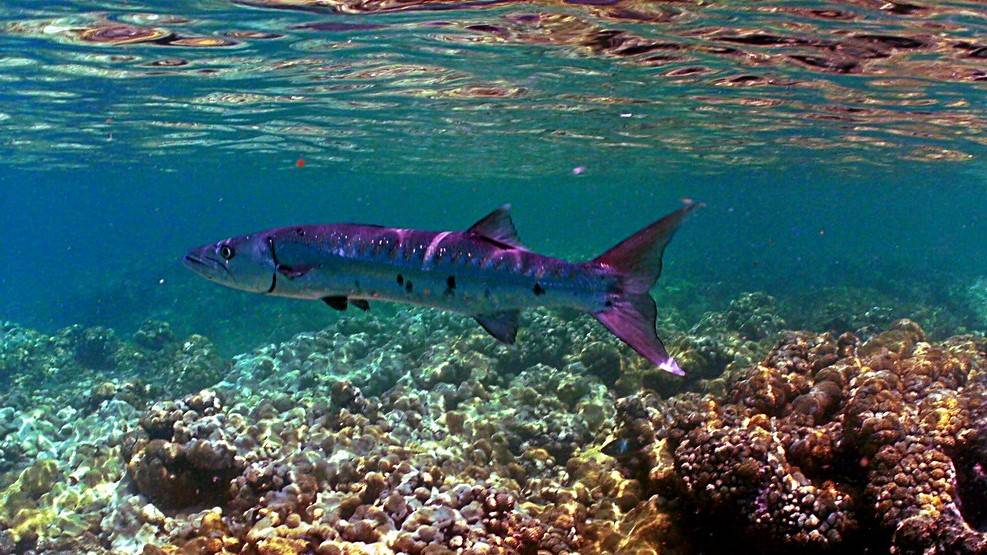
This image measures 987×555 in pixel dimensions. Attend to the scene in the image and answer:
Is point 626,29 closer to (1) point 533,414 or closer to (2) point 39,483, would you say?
(1) point 533,414

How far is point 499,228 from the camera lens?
4289 mm

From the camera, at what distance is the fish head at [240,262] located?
415 cm

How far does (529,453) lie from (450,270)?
635cm

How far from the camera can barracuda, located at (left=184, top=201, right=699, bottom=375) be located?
157 inches

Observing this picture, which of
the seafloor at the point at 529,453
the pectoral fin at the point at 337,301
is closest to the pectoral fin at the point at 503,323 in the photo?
the pectoral fin at the point at 337,301

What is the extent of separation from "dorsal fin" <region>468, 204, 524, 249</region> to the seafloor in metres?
3.00

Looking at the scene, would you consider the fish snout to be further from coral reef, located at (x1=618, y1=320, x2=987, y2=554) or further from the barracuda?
coral reef, located at (x1=618, y1=320, x2=987, y2=554)

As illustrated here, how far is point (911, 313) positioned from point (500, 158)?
85.0ft

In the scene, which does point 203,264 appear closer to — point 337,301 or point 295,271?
point 295,271

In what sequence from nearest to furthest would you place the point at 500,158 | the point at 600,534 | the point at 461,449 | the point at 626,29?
1. the point at 600,534
2. the point at 461,449
3. the point at 626,29
4. the point at 500,158

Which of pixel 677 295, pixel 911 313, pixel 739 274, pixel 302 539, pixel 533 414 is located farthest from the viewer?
pixel 739 274

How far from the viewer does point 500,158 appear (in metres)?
41.4

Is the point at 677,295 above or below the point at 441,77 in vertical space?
below

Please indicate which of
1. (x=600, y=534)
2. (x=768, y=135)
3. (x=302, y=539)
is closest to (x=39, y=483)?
(x=302, y=539)
